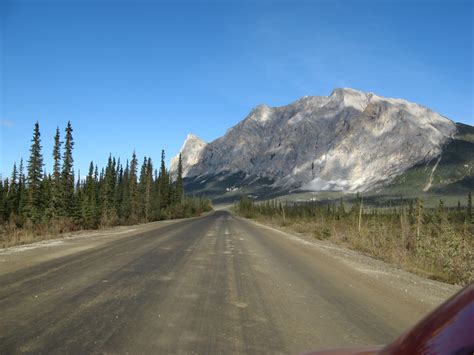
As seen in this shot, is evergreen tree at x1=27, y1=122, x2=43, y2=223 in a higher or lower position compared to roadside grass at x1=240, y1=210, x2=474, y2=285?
higher

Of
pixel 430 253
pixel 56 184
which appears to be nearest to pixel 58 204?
pixel 56 184

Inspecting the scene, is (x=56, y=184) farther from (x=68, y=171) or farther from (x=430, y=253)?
(x=430, y=253)

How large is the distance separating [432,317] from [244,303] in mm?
5704

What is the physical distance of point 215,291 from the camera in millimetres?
7723

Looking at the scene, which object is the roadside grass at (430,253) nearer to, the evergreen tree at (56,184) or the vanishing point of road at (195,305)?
the vanishing point of road at (195,305)

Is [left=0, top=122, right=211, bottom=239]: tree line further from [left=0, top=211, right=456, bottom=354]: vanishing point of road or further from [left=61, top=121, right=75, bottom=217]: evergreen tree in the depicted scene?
[left=0, top=211, right=456, bottom=354]: vanishing point of road

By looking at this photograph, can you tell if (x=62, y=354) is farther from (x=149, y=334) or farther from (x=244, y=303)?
(x=244, y=303)

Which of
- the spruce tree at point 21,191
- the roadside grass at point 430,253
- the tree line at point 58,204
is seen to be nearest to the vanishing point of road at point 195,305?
the roadside grass at point 430,253

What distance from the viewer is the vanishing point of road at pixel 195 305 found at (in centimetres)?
474

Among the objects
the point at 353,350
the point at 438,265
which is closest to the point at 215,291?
the point at 353,350

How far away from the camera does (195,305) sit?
6547 millimetres

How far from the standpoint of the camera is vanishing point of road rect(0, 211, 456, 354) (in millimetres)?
4742

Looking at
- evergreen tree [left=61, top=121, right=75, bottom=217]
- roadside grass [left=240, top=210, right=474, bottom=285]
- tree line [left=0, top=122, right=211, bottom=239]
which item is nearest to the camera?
roadside grass [left=240, top=210, right=474, bottom=285]

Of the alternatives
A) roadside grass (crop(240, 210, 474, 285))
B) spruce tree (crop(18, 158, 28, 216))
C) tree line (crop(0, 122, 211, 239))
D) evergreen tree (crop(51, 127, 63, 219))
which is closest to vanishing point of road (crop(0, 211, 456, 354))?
roadside grass (crop(240, 210, 474, 285))
